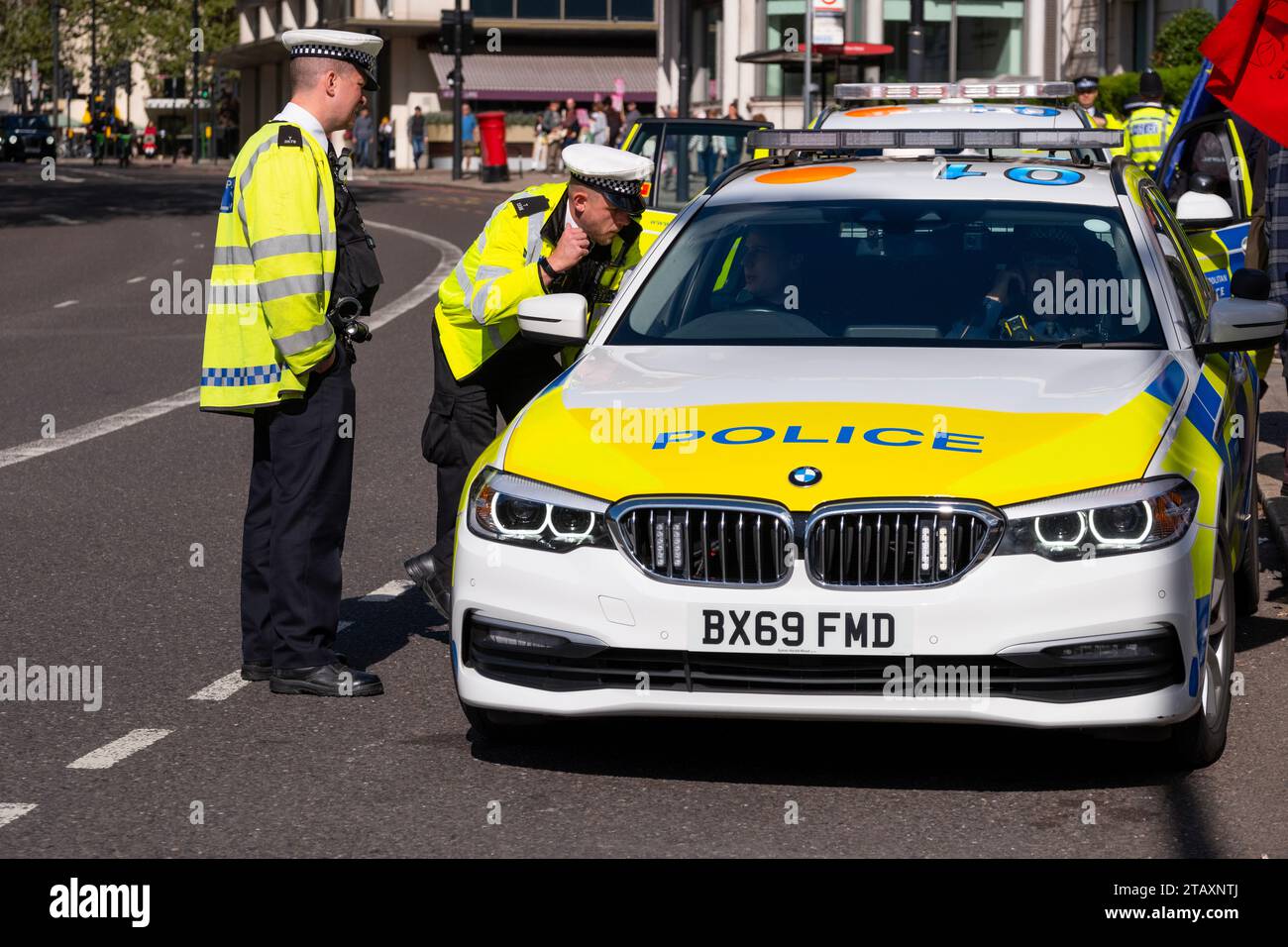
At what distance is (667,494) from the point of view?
17.2 feet

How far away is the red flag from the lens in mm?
8617

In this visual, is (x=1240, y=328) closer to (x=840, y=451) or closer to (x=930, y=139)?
(x=840, y=451)

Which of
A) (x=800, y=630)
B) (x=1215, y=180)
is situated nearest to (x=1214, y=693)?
(x=800, y=630)

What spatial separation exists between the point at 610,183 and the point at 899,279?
2.96 ft

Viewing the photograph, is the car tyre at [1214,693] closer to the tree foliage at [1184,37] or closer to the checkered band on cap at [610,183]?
the checkered band on cap at [610,183]

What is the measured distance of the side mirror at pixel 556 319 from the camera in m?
6.44

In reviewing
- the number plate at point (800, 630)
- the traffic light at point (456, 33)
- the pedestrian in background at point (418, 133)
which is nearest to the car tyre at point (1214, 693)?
the number plate at point (800, 630)

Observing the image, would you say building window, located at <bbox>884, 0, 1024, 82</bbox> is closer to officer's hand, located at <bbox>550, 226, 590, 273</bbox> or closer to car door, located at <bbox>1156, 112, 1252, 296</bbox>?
car door, located at <bbox>1156, 112, 1252, 296</bbox>

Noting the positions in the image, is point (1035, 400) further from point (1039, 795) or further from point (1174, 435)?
point (1039, 795)

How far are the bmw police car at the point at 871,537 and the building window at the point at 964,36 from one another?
4405 cm

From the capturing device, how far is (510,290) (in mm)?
6832
